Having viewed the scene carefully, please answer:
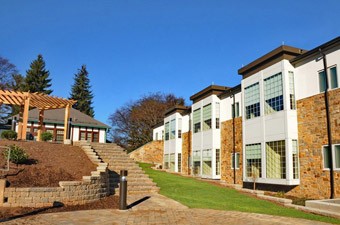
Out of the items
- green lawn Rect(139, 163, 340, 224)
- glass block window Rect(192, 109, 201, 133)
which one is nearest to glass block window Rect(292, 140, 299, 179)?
green lawn Rect(139, 163, 340, 224)

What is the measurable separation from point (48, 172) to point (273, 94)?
1242 cm

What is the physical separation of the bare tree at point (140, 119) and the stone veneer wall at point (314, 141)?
35174 millimetres

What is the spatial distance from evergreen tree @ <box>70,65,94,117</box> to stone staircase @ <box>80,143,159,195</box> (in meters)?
47.2

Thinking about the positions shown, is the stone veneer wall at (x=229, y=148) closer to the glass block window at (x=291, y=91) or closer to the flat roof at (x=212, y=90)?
the flat roof at (x=212, y=90)

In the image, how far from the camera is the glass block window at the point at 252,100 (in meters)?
18.2

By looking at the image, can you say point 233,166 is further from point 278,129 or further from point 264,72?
point 264,72

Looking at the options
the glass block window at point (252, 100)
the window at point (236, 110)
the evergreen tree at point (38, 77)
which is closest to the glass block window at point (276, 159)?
the glass block window at point (252, 100)

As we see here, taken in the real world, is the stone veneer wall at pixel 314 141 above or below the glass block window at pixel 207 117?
below

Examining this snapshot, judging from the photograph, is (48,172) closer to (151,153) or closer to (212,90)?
(212,90)

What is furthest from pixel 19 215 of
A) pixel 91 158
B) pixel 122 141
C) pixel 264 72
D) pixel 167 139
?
pixel 122 141

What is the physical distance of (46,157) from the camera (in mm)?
14383

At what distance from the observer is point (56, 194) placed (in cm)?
1051

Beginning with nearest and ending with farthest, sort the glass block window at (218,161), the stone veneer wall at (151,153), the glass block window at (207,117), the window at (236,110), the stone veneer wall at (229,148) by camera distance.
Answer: the stone veneer wall at (229,148) < the window at (236,110) < the glass block window at (218,161) < the glass block window at (207,117) < the stone veneer wall at (151,153)

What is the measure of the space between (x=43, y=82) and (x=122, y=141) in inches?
840
